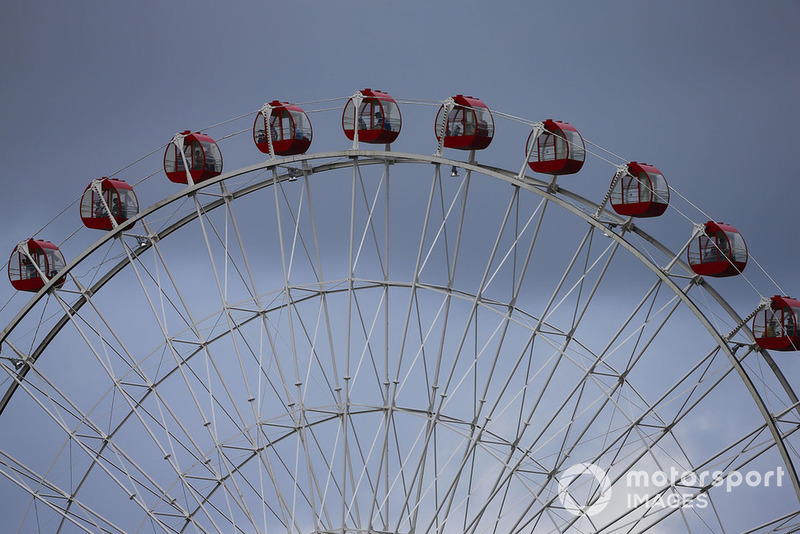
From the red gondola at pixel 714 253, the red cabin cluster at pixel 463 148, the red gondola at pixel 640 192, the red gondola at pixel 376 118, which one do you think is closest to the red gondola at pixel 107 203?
the red cabin cluster at pixel 463 148

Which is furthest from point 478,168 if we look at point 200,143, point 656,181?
point 200,143

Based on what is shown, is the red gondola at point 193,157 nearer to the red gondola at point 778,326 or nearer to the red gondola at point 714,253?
the red gondola at point 714,253

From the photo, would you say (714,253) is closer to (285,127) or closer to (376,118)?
(376,118)

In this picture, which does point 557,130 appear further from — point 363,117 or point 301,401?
point 301,401

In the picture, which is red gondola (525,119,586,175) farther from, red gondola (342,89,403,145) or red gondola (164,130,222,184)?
red gondola (164,130,222,184)

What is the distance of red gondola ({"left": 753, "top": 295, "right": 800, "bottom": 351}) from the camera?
1774 inches

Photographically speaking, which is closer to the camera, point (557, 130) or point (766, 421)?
point (766, 421)

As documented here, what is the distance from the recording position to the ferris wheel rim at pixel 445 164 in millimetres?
43594

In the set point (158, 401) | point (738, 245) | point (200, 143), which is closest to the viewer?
point (738, 245)

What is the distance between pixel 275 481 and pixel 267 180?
11162 mm

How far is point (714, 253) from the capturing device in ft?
151

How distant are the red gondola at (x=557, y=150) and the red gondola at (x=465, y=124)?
1.80m

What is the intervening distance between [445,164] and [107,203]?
631 inches

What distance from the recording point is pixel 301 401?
51.8 metres
